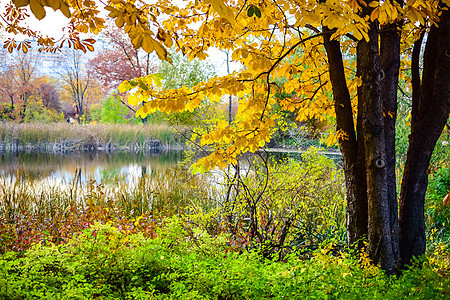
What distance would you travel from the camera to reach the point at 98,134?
15.8 m

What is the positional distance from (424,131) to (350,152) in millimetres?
557

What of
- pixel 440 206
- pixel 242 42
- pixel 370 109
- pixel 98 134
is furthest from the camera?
pixel 98 134

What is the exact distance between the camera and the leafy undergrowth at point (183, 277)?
1731mm

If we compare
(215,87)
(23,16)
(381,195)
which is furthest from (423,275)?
(23,16)

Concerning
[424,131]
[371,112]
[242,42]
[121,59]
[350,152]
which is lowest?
[350,152]

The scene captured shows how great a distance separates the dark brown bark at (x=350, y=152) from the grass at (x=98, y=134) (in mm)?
12963

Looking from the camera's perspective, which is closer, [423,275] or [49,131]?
[423,275]

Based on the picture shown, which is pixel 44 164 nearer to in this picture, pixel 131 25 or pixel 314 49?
pixel 314 49

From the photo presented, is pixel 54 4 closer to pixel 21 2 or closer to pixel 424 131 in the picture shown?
pixel 21 2

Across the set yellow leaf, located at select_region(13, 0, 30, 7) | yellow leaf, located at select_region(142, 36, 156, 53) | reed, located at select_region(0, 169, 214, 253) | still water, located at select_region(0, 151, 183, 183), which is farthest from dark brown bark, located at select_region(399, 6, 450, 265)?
still water, located at select_region(0, 151, 183, 183)

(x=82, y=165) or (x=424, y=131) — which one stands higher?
(x=424, y=131)

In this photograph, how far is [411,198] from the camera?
2543mm

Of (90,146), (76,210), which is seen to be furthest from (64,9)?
(90,146)

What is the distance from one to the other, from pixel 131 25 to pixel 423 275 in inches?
80.4
